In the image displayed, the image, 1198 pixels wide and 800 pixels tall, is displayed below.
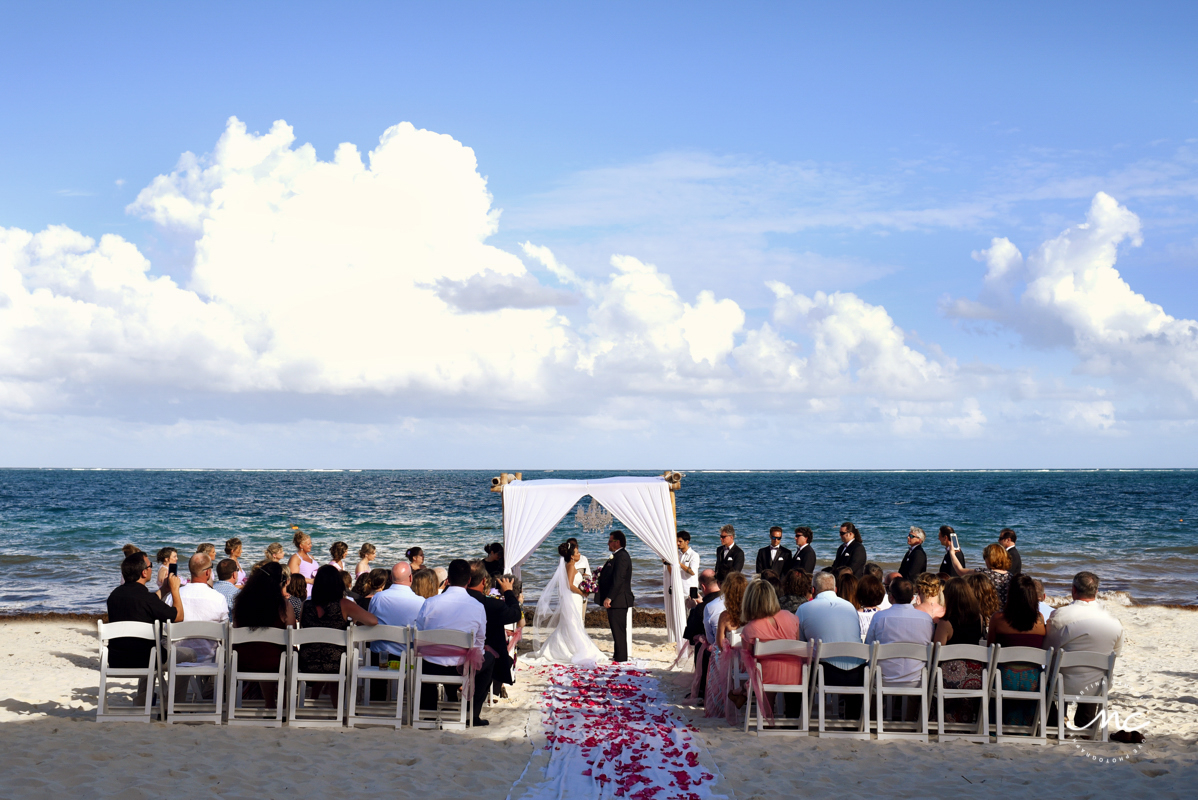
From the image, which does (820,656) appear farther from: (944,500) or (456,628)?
(944,500)

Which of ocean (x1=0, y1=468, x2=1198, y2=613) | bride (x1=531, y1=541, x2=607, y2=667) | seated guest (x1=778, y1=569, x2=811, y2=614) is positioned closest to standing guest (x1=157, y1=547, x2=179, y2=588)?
bride (x1=531, y1=541, x2=607, y2=667)

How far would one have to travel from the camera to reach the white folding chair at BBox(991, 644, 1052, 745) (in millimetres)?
6195

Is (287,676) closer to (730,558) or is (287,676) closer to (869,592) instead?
(869,592)

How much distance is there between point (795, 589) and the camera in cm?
740

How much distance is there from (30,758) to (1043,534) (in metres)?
32.0

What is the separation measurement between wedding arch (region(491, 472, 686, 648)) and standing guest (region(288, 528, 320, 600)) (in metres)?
2.31

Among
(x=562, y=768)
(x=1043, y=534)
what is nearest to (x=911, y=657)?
(x=562, y=768)

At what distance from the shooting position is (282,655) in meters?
6.47

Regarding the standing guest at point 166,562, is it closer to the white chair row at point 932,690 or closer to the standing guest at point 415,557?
the standing guest at point 415,557

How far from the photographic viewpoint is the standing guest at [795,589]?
24.2 feet

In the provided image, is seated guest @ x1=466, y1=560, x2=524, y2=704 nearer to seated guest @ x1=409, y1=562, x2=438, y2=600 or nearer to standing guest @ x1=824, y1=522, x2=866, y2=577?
seated guest @ x1=409, y1=562, x2=438, y2=600

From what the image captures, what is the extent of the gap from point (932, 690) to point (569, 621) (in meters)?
4.63

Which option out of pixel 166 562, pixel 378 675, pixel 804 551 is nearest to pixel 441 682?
pixel 378 675

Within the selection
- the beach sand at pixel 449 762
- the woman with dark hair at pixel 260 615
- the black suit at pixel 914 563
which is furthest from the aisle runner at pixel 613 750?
the black suit at pixel 914 563
